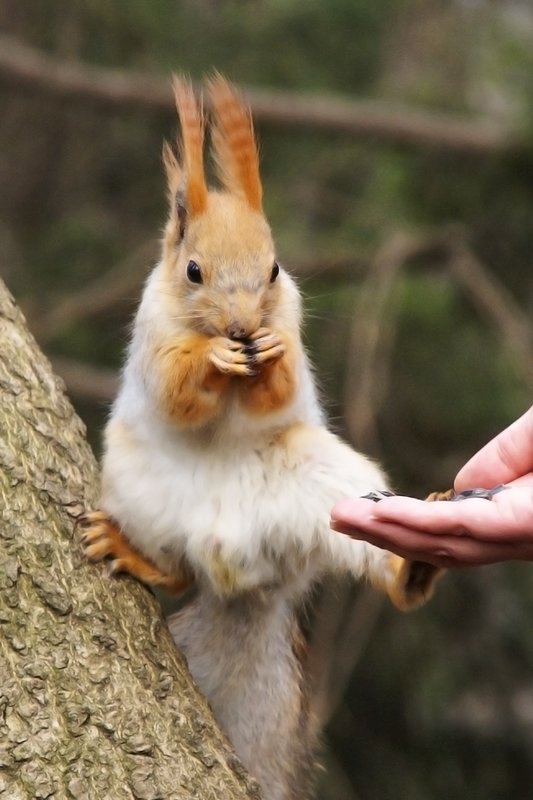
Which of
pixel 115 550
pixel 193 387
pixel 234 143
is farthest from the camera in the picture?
pixel 234 143

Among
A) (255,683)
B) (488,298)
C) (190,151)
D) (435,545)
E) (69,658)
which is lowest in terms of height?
(255,683)

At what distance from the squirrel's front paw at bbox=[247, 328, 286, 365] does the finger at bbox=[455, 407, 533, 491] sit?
1.17 feet

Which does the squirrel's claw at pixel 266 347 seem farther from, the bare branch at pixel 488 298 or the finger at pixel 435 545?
the bare branch at pixel 488 298

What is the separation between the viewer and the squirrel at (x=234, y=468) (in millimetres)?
1885

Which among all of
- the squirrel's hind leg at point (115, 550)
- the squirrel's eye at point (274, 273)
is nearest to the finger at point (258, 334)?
the squirrel's eye at point (274, 273)

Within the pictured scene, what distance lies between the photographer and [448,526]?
4.93 ft

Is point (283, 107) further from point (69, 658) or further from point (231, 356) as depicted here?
point (69, 658)

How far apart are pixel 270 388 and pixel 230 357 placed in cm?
9

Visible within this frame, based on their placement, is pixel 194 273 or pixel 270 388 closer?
pixel 270 388

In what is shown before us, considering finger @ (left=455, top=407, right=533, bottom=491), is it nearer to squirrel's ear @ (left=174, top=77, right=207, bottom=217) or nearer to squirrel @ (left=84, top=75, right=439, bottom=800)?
squirrel @ (left=84, top=75, right=439, bottom=800)

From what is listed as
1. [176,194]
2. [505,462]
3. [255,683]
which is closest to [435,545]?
[505,462]

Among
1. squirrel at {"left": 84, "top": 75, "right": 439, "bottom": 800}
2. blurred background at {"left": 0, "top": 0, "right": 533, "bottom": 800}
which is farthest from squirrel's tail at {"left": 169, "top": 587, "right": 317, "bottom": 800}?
blurred background at {"left": 0, "top": 0, "right": 533, "bottom": 800}

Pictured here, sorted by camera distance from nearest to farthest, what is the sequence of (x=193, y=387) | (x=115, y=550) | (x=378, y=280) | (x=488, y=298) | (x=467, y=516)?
(x=467, y=516), (x=115, y=550), (x=193, y=387), (x=378, y=280), (x=488, y=298)

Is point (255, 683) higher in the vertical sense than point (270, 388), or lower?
lower
